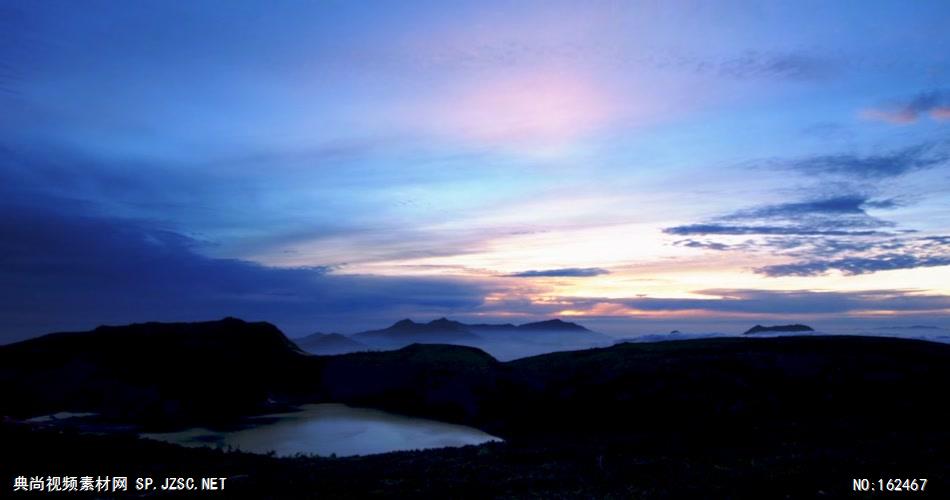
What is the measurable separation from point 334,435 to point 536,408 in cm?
1835

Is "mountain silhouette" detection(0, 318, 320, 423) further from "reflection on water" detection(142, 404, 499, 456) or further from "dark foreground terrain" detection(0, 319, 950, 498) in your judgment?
"reflection on water" detection(142, 404, 499, 456)

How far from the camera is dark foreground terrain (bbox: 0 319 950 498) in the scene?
79.0ft

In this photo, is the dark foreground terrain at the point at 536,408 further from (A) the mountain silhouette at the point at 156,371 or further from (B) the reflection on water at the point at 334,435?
(B) the reflection on water at the point at 334,435

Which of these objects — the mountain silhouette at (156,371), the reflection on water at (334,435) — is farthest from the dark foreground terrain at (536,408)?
the reflection on water at (334,435)

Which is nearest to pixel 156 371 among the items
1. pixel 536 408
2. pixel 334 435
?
pixel 334 435

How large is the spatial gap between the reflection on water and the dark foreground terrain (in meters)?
3.58

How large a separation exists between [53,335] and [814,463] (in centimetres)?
7311

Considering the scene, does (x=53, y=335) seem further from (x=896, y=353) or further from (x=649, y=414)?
(x=896, y=353)

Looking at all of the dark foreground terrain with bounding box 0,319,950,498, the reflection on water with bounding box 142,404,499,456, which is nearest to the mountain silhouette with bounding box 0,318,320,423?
the dark foreground terrain with bounding box 0,319,950,498

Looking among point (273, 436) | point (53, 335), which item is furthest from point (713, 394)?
point (53, 335)

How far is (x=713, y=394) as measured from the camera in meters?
48.1

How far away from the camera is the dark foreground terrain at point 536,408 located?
948 inches

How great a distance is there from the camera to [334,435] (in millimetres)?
51969

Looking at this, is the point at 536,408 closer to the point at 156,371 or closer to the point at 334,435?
the point at 334,435
